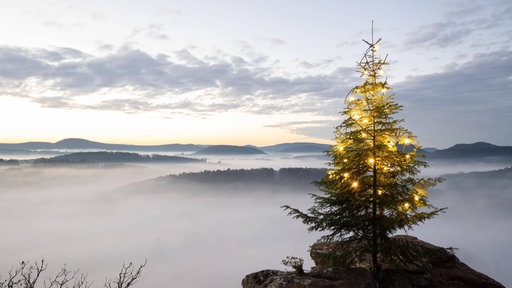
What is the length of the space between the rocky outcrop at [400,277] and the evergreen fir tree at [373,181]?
4.21ft

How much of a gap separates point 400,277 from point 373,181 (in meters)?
5.30

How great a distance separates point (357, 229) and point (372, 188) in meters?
2.14

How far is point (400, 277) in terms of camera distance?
1759 cm

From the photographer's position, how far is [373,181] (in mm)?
16797

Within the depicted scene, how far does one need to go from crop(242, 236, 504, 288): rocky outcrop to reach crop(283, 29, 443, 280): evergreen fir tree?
4.21 feet

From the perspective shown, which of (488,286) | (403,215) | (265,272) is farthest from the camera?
(265,272)

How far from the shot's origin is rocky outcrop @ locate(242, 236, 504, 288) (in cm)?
1739

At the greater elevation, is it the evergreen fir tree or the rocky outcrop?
the evergreen fir tree

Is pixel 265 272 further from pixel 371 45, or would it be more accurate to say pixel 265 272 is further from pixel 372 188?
pixel 371 45

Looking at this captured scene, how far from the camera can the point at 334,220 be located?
16938mm

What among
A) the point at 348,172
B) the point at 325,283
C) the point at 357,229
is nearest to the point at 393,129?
the point at 348,172

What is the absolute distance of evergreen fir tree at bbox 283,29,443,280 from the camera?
1625 cm

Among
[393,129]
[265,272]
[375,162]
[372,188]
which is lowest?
[265,272]

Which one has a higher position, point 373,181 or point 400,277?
point 373,181
